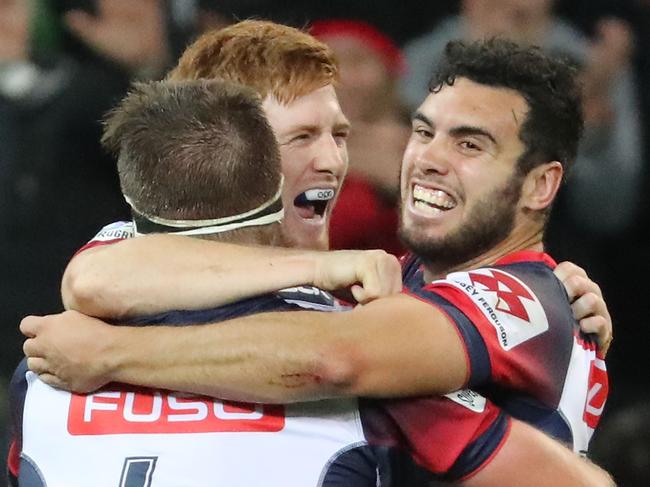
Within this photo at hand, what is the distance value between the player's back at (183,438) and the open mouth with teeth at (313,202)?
96cm

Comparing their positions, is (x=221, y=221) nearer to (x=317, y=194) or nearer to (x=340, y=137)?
(x=317, y=194)

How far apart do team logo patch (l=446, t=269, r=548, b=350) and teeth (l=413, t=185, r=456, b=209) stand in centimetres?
64

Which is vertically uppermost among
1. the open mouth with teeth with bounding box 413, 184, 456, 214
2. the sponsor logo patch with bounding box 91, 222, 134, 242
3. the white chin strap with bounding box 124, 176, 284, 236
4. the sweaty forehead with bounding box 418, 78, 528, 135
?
the sweaty forehead with bounding box 418, 78, 528, 135

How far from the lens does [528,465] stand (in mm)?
2244

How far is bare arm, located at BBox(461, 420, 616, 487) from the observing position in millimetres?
2234

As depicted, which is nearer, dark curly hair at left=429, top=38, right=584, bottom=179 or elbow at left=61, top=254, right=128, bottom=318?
elbow at left=61, top=254, right=128, bottom=318

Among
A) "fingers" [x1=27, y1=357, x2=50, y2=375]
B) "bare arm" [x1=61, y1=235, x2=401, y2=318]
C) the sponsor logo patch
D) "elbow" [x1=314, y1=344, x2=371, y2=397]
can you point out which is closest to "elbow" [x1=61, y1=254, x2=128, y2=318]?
"bare arm" [x1=61, y1=235, x2=401, y2=318]

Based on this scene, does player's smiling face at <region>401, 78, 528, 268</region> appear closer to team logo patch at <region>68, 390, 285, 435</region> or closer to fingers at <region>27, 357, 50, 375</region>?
team logo patch at <region>68, 390, 285, 435</region>

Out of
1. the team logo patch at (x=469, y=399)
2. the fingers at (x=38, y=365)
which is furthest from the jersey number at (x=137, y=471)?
the team logo patch at (x=469, y=399)

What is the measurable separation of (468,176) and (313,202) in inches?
16.9

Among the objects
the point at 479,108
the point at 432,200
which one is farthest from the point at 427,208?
the point at 479,108

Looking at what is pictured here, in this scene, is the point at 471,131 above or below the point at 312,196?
above

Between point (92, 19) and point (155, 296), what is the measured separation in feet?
9.95

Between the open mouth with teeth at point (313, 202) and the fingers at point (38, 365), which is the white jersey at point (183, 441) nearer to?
the fingers at point (38, 365)
